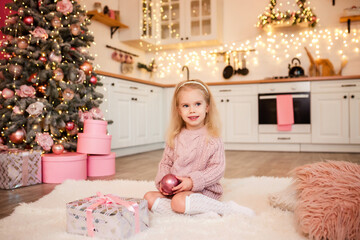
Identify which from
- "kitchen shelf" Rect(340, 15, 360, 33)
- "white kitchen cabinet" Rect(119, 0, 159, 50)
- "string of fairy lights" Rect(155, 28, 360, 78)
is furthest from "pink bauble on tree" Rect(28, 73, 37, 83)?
"kitchen shelf" Rect(340, 15, 360, 33)

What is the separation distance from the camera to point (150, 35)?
5090mm

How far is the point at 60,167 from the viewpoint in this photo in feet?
7.68

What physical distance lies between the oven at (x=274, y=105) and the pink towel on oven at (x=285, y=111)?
2.4 inches

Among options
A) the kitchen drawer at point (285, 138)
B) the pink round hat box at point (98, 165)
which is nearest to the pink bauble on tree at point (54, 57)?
the pink round hat box at point (98, 165)

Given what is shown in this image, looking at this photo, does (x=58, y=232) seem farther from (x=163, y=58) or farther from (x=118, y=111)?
(x=163, y=58)

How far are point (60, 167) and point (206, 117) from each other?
1.27 m

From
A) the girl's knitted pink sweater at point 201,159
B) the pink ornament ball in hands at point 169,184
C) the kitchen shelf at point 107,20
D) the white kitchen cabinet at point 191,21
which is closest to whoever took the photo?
the pink ornament ball in hands at point 169,184

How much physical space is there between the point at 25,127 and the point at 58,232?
5.54 ft

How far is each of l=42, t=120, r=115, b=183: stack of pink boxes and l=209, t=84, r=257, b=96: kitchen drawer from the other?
244 cm

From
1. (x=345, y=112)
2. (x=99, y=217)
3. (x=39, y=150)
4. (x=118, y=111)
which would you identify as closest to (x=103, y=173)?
(x=39, y=150)

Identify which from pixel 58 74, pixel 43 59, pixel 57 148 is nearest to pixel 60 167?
pixel 57 148

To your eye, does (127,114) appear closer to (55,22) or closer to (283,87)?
(55,22)

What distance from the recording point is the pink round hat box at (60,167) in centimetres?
232

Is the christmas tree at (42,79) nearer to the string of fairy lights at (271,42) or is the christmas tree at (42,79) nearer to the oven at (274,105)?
the string of fairy lights at (271,42)
